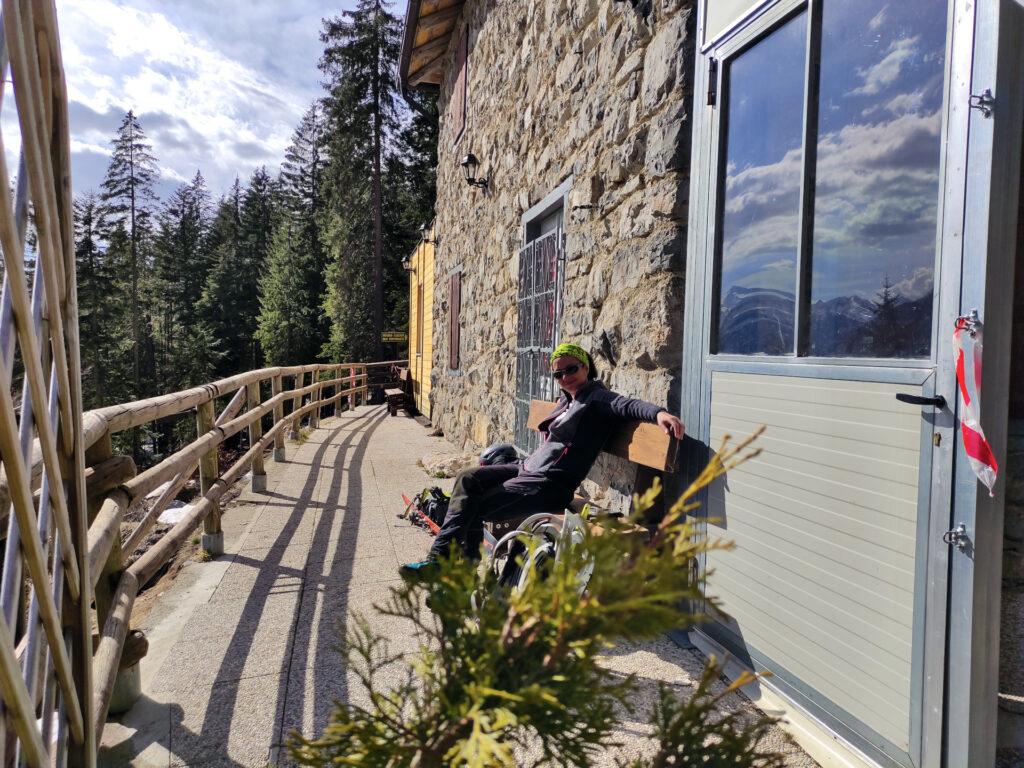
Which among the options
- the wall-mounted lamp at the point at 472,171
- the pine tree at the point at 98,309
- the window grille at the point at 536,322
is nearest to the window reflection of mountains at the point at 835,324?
the window grille at the point at 536,322

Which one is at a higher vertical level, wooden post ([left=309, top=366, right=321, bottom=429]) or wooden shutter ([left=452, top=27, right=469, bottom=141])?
wooden shutter ([left=452, top=27, right=469, bottom=141])

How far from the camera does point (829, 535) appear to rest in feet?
6.26

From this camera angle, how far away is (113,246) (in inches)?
1158

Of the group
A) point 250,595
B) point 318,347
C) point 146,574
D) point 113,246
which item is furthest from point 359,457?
point 113,246

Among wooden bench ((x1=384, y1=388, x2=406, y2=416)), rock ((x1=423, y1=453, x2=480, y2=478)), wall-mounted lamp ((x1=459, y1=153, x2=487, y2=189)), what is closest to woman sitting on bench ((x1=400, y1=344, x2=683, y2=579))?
rock ((x1=423, y1=453, x2=480, y2=478))

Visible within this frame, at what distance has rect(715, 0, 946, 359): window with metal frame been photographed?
1.68m

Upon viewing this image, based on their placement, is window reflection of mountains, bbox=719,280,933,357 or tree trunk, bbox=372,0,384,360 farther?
tree trunk, bbox=372,0,384,360

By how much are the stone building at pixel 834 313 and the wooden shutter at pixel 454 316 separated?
4.55 metres

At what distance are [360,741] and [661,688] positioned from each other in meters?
0.39

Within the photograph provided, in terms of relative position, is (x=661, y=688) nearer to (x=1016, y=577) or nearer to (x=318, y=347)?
(x=1016, y=577)

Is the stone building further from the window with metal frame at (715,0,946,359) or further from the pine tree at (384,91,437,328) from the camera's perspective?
the pine tree at (384,91,437,328)

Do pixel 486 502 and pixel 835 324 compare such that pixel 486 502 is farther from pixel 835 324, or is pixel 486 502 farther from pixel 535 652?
pixel 535 652

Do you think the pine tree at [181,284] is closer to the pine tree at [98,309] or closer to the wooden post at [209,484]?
the pine tree at [98,309]

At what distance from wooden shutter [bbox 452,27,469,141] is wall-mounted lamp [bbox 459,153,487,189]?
44.3 inches
